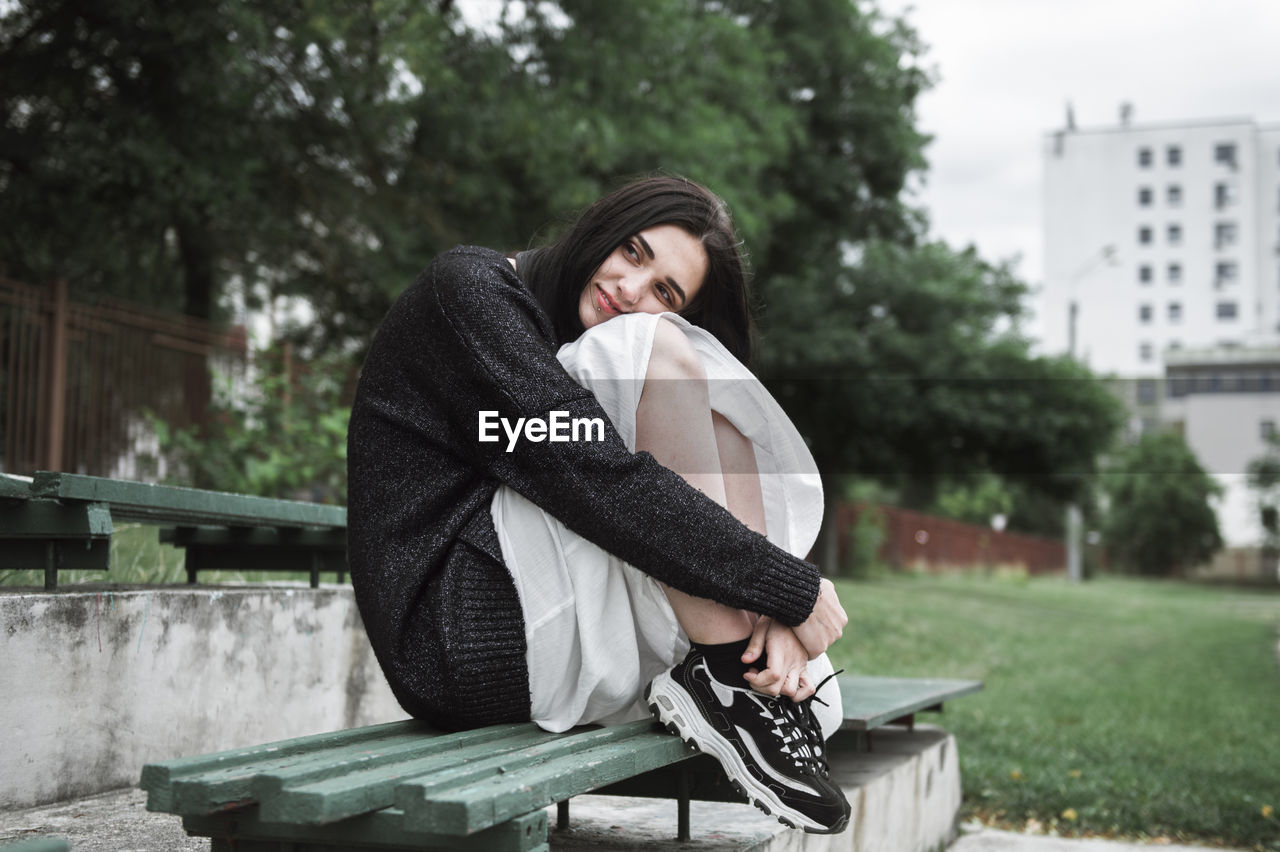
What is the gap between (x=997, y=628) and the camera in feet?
45.9

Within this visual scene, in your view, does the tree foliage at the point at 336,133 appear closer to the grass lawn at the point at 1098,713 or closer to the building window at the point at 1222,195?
the grass lawn at the point at 1098,713

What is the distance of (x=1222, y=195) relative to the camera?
71500 millimetres

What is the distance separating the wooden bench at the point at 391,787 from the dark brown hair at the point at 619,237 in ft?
2.90

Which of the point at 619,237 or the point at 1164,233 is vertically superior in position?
the point at 1164,233

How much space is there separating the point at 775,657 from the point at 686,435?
→ 15.7 inches

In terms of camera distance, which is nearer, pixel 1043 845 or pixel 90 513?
pixel 90 513

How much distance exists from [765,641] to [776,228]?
54.9 feet

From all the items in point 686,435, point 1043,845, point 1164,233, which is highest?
point 1164,233

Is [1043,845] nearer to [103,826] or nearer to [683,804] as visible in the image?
[683,804]

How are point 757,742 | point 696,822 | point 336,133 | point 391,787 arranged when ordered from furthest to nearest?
point 336,133, point 696,822, point 757,742, point 391,787

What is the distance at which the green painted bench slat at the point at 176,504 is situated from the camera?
248cm

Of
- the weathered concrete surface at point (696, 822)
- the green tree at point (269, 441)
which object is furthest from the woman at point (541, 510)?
the green tree at point (269, 441)

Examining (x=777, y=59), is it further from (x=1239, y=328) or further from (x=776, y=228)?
→ (x=1239, y=328)

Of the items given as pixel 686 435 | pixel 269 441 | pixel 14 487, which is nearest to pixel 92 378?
pixel 269 441
